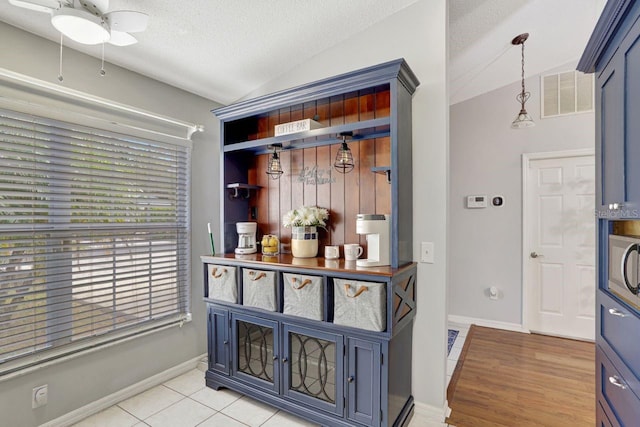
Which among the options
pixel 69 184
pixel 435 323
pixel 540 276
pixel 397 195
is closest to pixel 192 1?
pixel 69 184

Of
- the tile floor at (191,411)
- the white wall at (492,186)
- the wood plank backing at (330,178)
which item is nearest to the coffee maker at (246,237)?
the wood plank backing at (330,178)

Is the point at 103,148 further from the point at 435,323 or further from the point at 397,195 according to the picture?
the point at 435,323

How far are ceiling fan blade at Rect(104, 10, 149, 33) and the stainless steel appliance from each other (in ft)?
7.62

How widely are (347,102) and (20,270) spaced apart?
2337mm

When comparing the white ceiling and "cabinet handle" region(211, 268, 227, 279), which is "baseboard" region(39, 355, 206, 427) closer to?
"cabinet handle" region(211, 268, 227, 279)

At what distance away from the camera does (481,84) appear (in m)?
3.68

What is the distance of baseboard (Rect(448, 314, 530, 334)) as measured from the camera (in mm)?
3754

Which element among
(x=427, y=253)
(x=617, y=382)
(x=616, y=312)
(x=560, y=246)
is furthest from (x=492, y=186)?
(x=617, y=382)

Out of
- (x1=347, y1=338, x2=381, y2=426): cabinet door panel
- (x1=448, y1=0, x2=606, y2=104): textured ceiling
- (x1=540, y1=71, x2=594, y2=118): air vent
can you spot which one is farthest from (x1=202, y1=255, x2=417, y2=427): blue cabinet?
(x1=540, y1=71, x2=594, y2=118): air vent

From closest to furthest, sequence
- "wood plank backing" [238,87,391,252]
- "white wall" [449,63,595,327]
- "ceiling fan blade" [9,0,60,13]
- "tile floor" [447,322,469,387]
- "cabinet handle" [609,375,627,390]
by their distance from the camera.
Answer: "cabinet handle" [609,375,627,390] < "ceiling fan blade" [9,0,60,13] < "wood plank backing" [238,87,391,252] < "tile floor" [447,322,469,387] < "white wall" [449,63,595,327]

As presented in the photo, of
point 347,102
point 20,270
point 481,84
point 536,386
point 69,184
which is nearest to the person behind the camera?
point 20,270

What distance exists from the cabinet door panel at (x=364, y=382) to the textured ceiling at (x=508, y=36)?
2.29 metres

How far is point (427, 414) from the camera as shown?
6.93 feet

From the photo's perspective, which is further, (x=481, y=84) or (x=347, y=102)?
(x=481, y=84)
